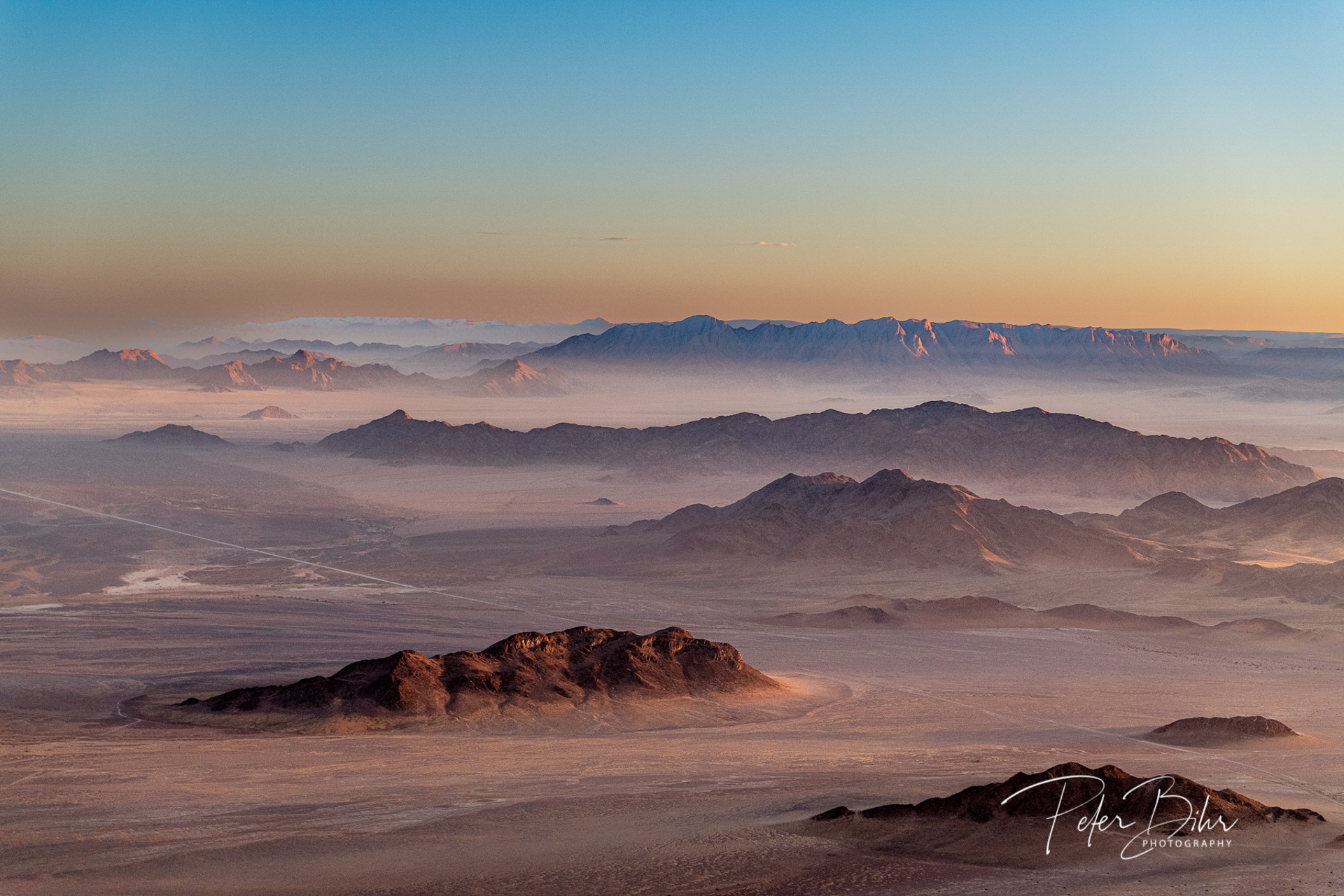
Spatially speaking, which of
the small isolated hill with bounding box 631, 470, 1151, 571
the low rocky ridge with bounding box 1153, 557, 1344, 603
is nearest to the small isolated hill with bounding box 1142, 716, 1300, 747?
the low rocky ridge with bounding box 1153, 557, 1344, 603

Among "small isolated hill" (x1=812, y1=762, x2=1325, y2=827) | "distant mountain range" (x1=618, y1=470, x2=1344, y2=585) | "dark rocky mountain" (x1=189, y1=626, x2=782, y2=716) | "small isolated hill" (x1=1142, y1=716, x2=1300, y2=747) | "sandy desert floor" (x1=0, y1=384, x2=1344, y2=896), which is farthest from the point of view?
"distant mountain range" (x1=618, y1=470, x2=1344, y2=585)

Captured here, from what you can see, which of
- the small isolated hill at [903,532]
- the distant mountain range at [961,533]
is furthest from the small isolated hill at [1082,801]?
the small isolated hill at [903,532]

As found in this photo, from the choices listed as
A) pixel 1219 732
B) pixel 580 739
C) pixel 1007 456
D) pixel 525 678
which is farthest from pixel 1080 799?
pixel 1007 456

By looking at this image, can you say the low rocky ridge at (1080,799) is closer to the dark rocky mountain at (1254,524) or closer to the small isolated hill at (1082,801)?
the small isolated hill at (1082,801)

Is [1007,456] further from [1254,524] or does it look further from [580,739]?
[580,739]

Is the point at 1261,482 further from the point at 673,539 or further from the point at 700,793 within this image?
the point at 700,793

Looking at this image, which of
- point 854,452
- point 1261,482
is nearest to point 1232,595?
point 1261,482

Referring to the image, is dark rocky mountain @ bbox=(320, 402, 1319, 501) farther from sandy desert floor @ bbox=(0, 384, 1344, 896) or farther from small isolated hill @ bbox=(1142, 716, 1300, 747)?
small isolated hill @ bbox=(1142, 716, 1300, 747)
